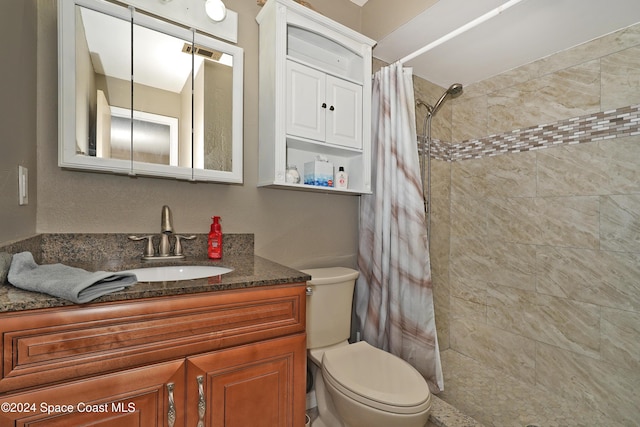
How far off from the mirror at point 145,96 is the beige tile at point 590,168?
1.93 meters

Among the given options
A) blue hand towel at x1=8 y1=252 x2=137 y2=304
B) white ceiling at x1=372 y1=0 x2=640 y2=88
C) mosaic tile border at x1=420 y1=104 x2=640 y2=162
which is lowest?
blue hand towel at x1=8 y1=252 x2=137 y2=304

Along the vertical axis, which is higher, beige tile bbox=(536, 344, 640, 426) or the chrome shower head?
the chrome shower head

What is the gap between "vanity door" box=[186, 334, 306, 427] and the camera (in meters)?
0.83

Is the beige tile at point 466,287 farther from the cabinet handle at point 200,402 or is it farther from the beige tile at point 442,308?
the cabinet handle at point 200,402

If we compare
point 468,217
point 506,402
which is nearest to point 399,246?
point 468,217

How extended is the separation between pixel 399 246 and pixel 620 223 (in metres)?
1.19

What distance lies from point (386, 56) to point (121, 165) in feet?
5.89

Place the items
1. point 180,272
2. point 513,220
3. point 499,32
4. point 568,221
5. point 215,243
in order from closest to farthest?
point 180,272
point 215,243
point 499,32
point 568,221
point 513,220

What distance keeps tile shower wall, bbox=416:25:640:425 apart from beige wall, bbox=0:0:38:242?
2157 mm

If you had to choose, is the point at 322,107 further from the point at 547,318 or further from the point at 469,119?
the point at 547,318

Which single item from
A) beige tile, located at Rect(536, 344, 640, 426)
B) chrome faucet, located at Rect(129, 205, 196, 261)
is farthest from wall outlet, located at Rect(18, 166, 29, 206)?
beige tile, located at Rect(536, 344, 640, 426)

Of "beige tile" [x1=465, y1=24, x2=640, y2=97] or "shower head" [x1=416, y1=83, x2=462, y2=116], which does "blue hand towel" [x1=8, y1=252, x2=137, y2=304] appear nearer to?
"shower head" [x1=416, y1=83, x2=462, y2=116]

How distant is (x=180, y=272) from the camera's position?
1241 millimetres

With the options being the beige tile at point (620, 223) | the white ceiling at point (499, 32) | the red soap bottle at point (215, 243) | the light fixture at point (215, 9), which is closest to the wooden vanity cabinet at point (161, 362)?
the red soap bottle at point (215, 243)
